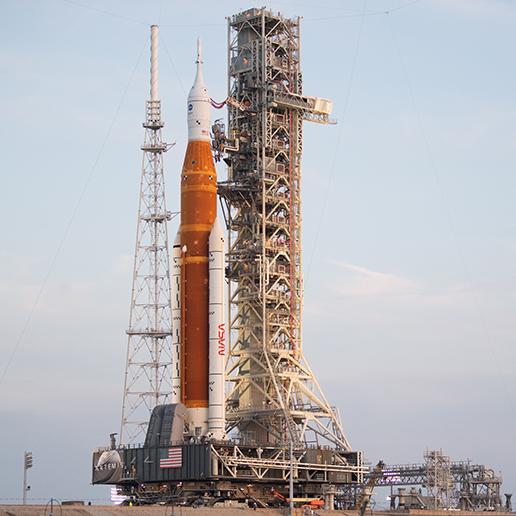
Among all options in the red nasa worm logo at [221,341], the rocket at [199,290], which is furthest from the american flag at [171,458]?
the red nasa worm logo at [221,341]

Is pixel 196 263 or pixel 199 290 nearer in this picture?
pixel 199 290

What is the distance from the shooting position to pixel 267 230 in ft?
299

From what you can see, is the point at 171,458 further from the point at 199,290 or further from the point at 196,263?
the point at 196,263

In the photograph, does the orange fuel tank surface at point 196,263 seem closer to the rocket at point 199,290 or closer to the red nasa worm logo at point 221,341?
the rocket at point 199,290

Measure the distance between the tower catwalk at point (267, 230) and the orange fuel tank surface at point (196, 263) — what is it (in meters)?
5.46

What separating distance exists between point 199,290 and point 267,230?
41.1ft

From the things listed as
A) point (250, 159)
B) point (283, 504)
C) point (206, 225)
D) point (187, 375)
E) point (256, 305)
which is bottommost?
point (283, 504)

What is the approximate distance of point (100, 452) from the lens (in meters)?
83.1

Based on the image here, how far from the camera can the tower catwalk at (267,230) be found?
86688 mm

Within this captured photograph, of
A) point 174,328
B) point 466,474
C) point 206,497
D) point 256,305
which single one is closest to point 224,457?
point 206,497

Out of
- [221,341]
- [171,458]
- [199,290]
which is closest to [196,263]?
[199,290]

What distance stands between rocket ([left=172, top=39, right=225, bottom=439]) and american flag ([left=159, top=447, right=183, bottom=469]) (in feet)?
6.53

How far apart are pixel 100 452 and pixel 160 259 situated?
1788 cm

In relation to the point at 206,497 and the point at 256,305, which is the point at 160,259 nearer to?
the point at 256,305
